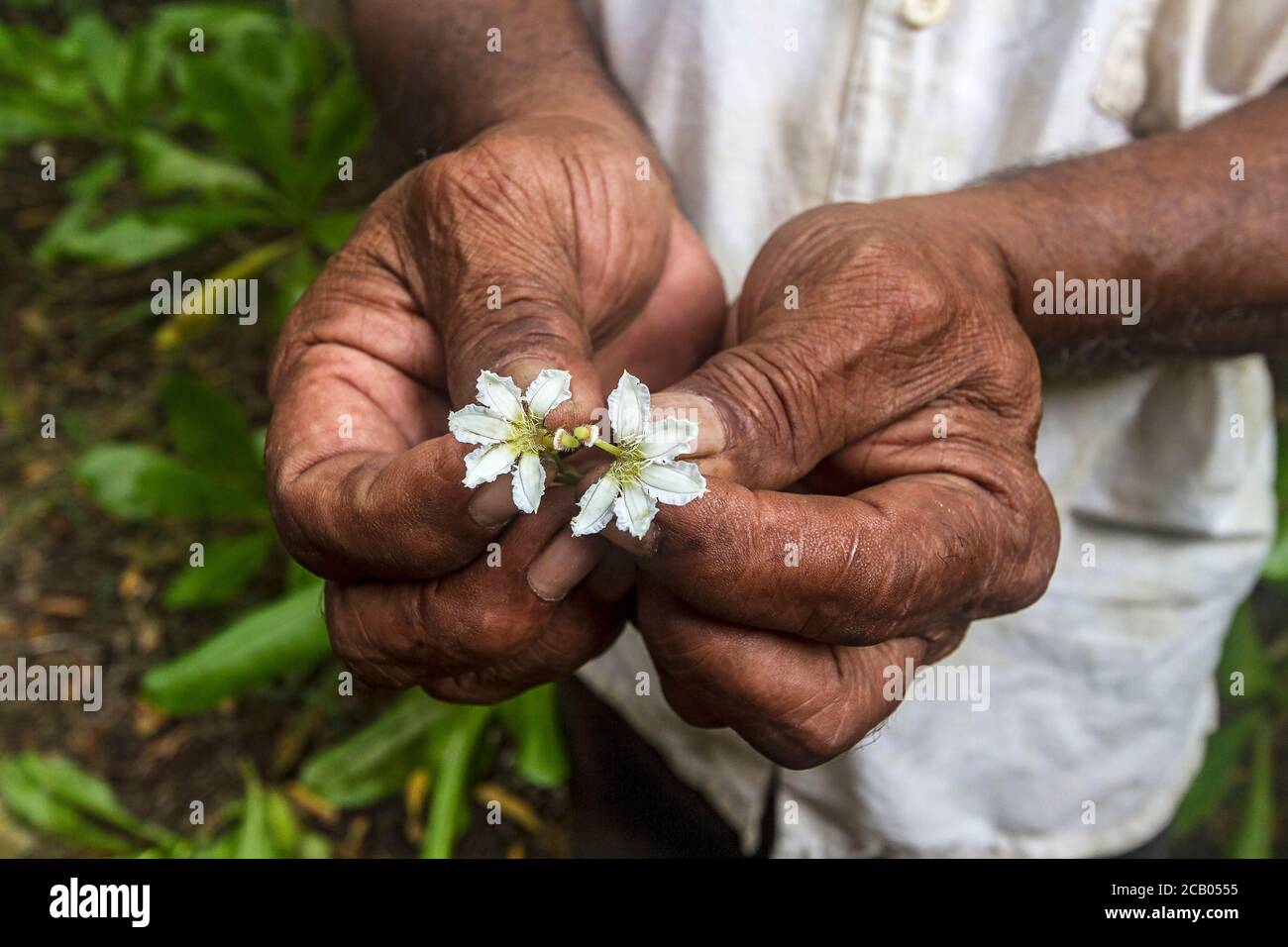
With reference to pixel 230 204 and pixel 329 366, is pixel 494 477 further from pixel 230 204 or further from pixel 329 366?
pixel 230 204

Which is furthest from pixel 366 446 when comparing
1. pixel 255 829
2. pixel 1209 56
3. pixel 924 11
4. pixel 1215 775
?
pixel 1215 775

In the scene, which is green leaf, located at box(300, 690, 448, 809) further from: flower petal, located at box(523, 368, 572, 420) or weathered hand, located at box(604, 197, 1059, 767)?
flower petal, located at box(523, 368, 572, 420)

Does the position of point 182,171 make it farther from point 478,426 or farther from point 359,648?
point 478,426

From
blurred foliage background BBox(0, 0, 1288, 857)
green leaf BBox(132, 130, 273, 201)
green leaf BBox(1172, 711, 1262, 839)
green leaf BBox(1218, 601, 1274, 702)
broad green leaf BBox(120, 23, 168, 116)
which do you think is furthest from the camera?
broad green leaf BBox(120, 23, 168, 116)

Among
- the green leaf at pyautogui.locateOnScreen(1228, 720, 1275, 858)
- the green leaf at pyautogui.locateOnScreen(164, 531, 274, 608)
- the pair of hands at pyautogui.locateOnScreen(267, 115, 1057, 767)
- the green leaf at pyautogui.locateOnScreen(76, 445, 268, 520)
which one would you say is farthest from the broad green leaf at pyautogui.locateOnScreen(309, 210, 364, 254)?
the green leaf at pyautogui.locateOnScreen(1228, 720, 1275, 858)

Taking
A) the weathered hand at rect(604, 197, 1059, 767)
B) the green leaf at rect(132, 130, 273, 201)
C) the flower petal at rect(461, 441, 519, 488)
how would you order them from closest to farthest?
the flower petal at rect(461, 441, 519, 488) < the weathered hand at rect(604, 197, 1059, 767) < the green leaf at rect(132, 130, 273, 201)

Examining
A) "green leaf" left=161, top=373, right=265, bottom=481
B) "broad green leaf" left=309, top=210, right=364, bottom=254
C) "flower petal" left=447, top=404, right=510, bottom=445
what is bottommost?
"flower petal" left=447, top=404, right=510, bottom=445
